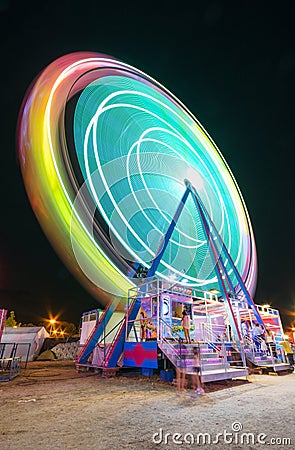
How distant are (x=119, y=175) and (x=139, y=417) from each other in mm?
11156

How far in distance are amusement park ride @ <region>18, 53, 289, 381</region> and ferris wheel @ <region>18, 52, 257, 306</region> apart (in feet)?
0.18

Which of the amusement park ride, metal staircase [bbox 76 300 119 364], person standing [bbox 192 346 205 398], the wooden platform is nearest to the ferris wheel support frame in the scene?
the amusement park ride

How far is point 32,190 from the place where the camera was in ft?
37.5

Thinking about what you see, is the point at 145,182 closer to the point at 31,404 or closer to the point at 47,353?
the point at 31,404

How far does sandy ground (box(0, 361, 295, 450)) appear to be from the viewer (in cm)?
362

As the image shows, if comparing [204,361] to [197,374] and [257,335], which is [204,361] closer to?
[197,374]

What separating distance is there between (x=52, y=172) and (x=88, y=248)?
3.87 metres

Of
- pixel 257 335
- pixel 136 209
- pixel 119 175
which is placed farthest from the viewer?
pixel 136 209

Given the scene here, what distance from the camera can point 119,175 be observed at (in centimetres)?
1402

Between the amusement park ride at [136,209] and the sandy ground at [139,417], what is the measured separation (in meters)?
1.89

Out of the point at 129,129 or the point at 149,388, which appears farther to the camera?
the point at 129,129

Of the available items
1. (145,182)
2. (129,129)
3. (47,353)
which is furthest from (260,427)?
(47,353)

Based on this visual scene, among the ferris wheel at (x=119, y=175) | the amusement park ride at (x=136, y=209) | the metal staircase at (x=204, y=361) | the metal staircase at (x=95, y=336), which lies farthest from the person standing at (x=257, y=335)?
the metal staircase at (x=95, y=336)

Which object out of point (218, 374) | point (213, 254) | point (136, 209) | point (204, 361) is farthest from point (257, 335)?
point (136, 209)
